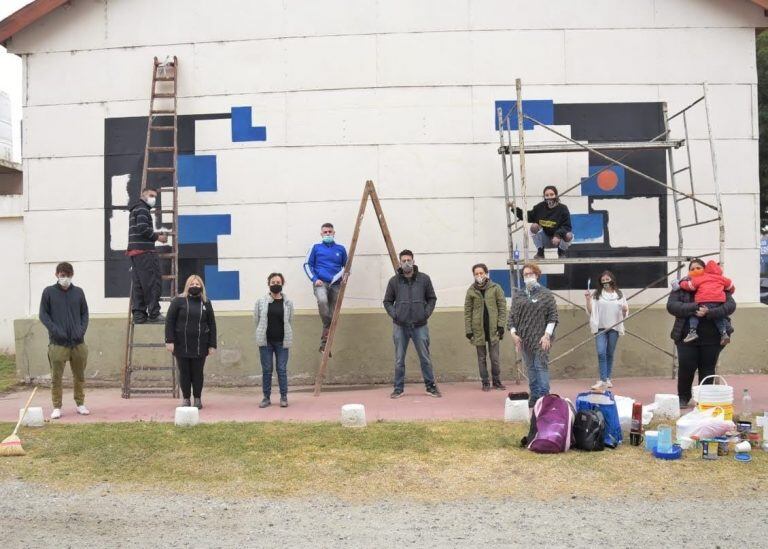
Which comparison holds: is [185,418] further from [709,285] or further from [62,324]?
[709,285]

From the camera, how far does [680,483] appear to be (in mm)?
→ 6188

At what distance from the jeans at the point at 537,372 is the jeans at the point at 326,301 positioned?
3154 millimetres

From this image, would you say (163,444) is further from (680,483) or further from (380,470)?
(680,483)

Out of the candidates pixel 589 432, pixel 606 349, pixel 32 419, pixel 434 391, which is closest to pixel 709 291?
pixel 606 349

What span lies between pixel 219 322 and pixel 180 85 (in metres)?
3.46

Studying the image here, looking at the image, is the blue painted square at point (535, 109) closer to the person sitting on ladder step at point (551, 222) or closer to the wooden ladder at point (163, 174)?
the person sitting on ladder step at point (551, 222)

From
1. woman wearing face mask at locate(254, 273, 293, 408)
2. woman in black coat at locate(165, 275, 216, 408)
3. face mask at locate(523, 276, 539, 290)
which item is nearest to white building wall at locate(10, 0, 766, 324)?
woman wearing face mask at locate(254, 273, 293, 408)

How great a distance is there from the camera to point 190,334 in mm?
9203

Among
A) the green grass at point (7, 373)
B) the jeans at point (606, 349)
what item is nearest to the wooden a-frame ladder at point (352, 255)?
the jeans at point (606, 349)

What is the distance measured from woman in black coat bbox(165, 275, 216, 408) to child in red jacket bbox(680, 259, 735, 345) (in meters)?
5.38

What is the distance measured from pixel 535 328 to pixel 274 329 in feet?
10.0

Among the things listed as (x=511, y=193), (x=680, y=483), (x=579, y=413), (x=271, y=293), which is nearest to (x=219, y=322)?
(x=271, y=293)

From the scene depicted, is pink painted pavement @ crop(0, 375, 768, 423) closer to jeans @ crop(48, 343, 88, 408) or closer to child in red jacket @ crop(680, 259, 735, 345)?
jeans @ crop(48, 343, 88, 408)

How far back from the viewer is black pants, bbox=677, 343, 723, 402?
862 centimetres
